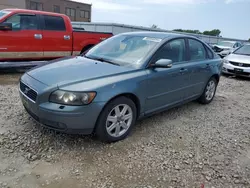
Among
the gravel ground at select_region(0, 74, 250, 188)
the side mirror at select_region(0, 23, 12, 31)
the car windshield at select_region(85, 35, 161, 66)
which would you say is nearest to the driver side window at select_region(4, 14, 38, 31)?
the side mirror at select_region(0, 23, 12, 31)

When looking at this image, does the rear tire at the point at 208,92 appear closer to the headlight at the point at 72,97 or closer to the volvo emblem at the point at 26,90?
the headlight at the point at 72,97

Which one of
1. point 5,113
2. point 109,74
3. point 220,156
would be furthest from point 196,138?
point 5,113

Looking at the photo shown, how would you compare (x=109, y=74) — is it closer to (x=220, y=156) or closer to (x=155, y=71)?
(x=155, y=71)

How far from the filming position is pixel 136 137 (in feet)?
12.0

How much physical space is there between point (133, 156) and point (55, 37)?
559cm

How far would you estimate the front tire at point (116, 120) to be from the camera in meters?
3.17

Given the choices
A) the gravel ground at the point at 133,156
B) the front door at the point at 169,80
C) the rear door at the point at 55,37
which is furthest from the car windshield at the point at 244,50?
the rear door at the point at 55,37

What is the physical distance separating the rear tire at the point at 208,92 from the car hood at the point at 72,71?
2.49 metres

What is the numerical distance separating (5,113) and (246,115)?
189 inches

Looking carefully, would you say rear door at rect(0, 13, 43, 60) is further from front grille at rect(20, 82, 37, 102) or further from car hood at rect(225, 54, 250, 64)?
car hood at rect(225, 54, 250, 64)

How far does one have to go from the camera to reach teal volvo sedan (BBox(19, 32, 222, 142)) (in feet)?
9.74

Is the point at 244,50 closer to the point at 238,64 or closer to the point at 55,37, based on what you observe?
the point at 238,64

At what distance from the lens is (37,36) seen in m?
7.13

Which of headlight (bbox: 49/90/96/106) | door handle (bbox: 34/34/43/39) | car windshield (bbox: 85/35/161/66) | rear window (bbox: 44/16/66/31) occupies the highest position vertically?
rear window (bbox: 44/16/66/31)
